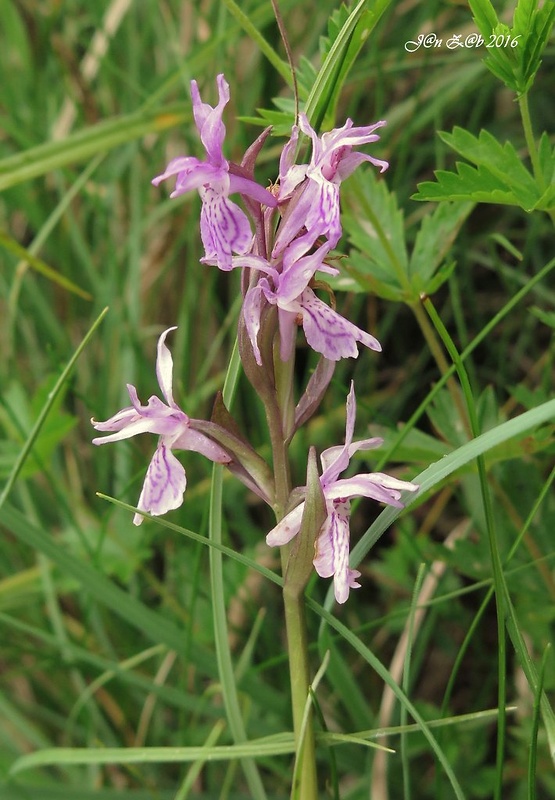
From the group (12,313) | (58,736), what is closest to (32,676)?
(58,736)

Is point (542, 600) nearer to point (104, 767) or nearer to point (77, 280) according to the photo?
point (104, 767)

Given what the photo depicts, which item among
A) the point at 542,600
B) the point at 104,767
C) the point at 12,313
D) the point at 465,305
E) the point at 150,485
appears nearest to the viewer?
the point at 150,485

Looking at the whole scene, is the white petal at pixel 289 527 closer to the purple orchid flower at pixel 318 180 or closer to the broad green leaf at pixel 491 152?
the purple orchid flower at pixel 318 180

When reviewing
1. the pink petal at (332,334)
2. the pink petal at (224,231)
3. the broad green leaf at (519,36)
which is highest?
the broad green leaf at (519,36)

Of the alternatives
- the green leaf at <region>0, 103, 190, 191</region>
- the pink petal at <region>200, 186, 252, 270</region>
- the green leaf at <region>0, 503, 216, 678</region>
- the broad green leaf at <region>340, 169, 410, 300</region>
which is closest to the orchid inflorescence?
the pink petal at <region>200, 186, 252, 270</region>

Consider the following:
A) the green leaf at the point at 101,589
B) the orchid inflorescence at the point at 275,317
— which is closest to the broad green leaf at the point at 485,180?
the orchid inflorescence at the point at 275,317

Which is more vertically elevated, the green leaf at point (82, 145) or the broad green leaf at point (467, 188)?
the broad green leaf at point (467, 188)

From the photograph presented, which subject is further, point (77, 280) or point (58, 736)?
point (77, 280)
